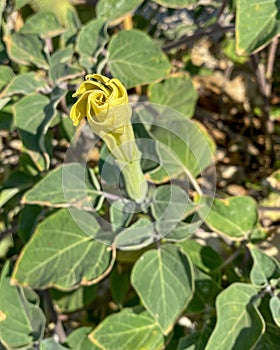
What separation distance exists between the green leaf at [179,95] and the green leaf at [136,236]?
A: 317mm

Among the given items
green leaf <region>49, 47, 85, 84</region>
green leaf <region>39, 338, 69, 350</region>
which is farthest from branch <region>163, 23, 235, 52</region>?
green leaf <region>39, 338, 69, 350</region>

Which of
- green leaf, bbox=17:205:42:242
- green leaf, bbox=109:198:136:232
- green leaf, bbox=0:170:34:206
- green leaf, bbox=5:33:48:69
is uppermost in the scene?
green leaf, bbox=5:33:48:69

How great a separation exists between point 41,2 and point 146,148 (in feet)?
1.78

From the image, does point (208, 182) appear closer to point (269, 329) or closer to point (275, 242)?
point (275, 242)

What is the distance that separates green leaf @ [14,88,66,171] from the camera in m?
0.98

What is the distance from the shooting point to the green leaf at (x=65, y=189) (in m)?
0.98

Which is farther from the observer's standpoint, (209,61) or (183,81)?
(209,61)

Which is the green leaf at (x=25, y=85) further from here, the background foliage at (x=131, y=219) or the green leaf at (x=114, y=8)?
the green leaf at (x=114, y=8)

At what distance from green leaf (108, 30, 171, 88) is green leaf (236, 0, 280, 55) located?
0.16 m

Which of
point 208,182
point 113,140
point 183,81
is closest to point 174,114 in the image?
point 183,81

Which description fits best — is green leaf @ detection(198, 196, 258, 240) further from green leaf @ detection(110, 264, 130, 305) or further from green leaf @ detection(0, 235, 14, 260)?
green leaf @ detection(0, 235, 14, 260)

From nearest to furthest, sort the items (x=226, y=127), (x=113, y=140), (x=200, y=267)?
(x=113, y=140)
(x=200, y=267)
(x=226, y=127)

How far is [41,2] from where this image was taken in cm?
138

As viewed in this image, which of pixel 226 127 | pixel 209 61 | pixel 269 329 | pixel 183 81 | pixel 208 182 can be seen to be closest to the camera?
pixel 269 329
